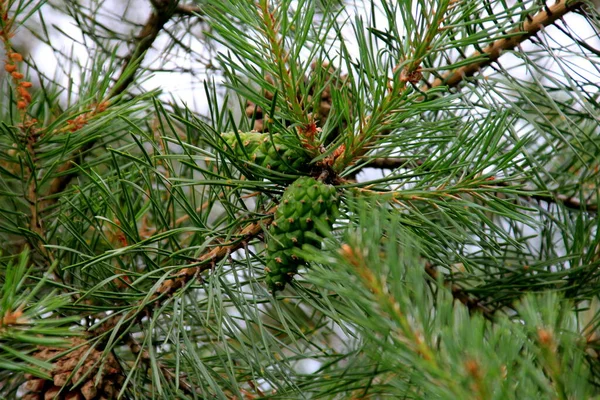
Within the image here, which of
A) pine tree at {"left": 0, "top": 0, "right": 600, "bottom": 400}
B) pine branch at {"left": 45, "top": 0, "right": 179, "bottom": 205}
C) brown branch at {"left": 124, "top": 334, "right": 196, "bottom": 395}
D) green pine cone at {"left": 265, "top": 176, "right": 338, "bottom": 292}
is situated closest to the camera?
pine tree at {"left": 0, "top": 0, "right": 600, "bottom": 400}

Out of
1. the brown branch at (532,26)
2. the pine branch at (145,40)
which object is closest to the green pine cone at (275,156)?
the brown branch at (532,26)

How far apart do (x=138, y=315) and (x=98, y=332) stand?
6 centimetres

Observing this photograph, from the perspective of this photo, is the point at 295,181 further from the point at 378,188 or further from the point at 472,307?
the point at 472,307

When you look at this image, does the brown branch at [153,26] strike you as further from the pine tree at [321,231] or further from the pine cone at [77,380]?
the pine cone at [77,380]

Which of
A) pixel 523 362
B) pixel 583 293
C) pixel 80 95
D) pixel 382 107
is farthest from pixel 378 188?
pixel 80 95

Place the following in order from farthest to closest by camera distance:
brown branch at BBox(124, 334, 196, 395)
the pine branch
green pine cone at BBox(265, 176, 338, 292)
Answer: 1. the pine branch
2. brown branch at BBox(124, 334, 196, 395)
3. green pine cone at BBox(265, 176, 338, 292)

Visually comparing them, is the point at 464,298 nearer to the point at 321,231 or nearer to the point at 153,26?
the point at 321,231

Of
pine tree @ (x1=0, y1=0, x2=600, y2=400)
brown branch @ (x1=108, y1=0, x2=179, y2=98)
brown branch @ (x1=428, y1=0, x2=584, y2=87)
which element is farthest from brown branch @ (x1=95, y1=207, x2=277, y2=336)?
brown branch @ (x1=108, y1=0, x2=179, y2=98)

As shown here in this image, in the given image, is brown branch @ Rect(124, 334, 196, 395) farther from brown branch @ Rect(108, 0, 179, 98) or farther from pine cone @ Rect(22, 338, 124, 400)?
brown branch @ Rect(108, 0, 179, 98)

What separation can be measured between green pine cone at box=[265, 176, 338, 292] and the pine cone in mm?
199

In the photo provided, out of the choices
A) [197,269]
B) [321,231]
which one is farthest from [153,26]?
[321,231]

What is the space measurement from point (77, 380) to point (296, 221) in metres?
0.26

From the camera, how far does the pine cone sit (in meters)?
0.58

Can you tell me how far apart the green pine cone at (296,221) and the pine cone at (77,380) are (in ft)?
0.65
